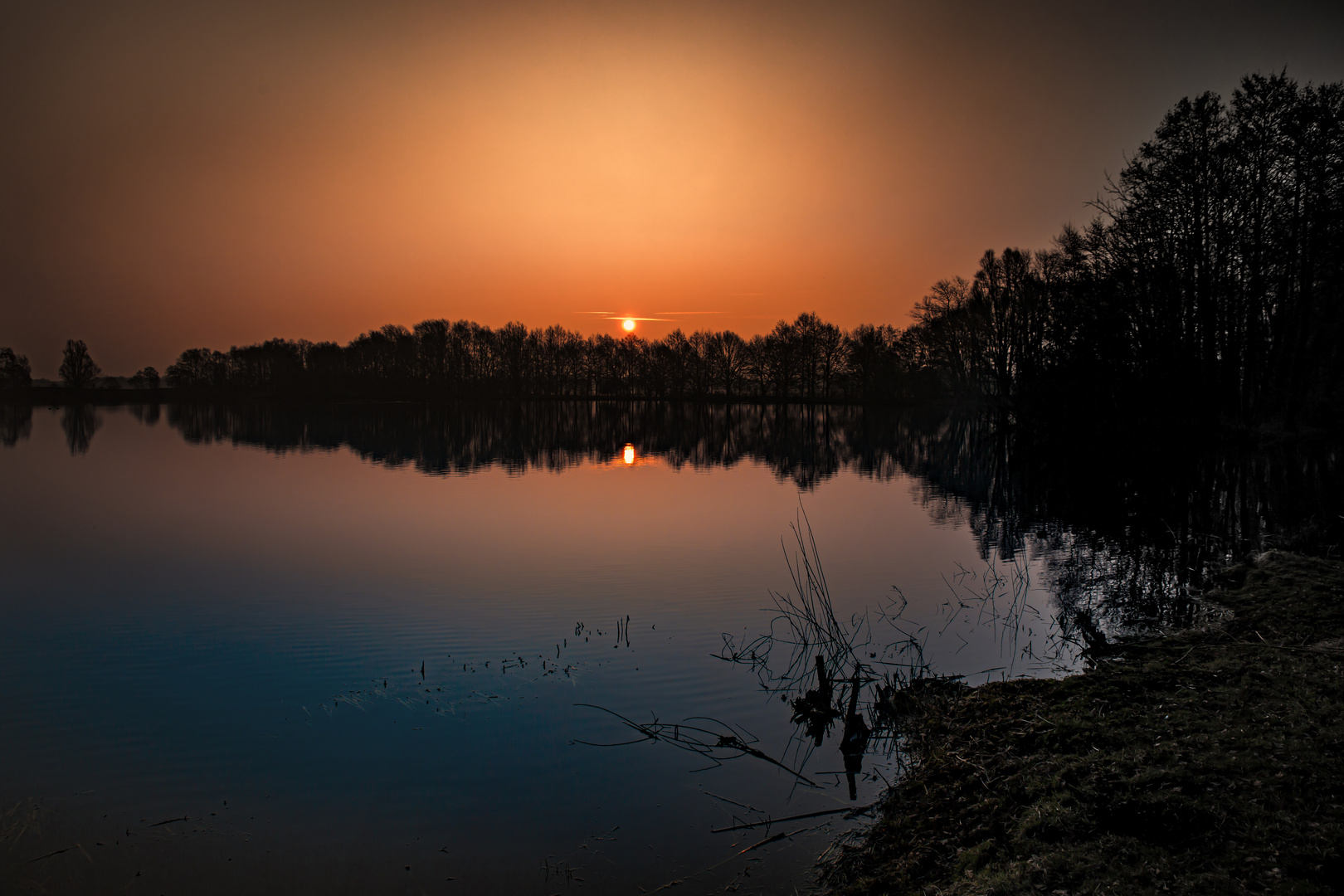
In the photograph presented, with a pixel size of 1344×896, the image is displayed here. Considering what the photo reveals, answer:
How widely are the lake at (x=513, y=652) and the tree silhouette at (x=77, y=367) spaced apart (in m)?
133

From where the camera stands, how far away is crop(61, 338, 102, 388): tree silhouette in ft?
405

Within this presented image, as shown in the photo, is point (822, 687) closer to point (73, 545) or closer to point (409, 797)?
point (409, 797)

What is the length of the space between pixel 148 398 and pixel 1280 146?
523 ft

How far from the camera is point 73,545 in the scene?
46.7 feet

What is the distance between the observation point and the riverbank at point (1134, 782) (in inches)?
128

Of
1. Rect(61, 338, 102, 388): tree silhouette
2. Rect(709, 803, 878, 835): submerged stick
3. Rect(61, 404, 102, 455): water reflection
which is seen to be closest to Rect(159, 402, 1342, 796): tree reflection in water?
Rect(709, 803, 878, 835): submerged stick

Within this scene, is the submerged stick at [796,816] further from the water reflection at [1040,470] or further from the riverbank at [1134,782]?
the water reflection at [1040,470]

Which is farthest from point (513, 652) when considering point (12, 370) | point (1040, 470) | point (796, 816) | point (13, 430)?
Result: point (12, 370)

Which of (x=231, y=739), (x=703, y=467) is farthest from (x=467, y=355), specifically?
(x=231, y=739)

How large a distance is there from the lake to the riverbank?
2.00 feet

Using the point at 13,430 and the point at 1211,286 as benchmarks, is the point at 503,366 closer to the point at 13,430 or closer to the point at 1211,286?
the point at 13,430

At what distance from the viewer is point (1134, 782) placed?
13.0ft

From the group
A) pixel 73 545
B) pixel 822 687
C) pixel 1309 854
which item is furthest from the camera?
pixel 73 545

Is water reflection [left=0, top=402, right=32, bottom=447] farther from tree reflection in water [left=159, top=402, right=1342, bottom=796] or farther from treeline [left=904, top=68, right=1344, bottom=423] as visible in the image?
treeline [left=904, top=68, right=1344, bottom=423]
